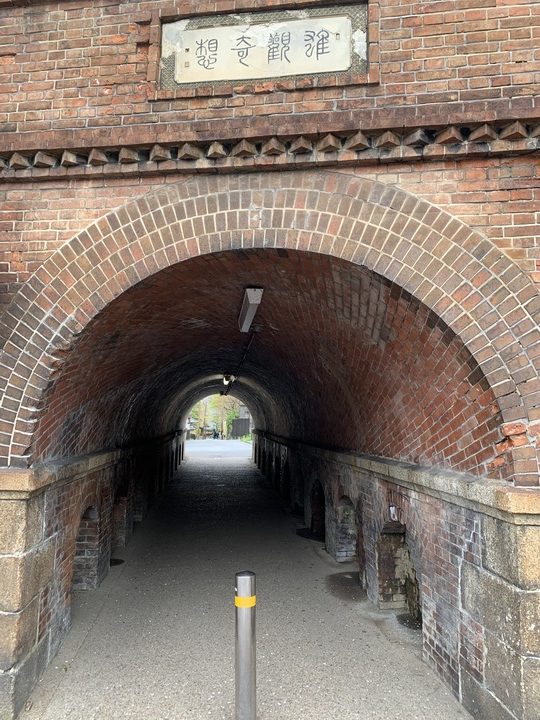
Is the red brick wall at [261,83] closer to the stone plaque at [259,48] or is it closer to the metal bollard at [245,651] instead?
the stone plaque at [259,48]

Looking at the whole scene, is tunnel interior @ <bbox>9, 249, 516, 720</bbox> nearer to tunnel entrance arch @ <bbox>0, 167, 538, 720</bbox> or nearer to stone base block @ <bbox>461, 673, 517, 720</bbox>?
tunnel entrance arch @ <bbox>0, 167, 538, 720</bbox>

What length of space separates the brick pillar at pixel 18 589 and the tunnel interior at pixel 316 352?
42cm

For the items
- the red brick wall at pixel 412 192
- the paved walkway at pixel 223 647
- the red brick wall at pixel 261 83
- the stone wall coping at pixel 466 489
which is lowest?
the paved walkway at pixel 223 647

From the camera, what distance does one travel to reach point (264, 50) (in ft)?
15.3

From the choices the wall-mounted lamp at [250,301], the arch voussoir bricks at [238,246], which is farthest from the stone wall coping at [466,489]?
the wall-mounted lamp at [250,301]

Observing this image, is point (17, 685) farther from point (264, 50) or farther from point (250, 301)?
point (264, 50)

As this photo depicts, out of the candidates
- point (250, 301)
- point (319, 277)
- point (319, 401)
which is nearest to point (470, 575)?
point (319, 277)

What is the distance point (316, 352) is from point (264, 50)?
12.6 feet

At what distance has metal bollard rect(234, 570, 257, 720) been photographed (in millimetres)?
3791

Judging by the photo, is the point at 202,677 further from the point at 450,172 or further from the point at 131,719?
the point at 450,172

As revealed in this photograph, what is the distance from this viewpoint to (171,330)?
7.13m

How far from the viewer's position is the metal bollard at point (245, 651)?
379 centimetres

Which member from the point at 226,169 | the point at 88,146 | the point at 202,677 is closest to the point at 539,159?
the point at 226,169

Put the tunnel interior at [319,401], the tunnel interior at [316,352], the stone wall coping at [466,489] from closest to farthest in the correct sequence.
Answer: the stone wall coping at [466,489], the tunnel interior at [316,352], the tunnel interior at [319,401]
